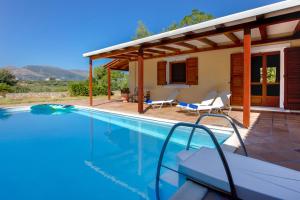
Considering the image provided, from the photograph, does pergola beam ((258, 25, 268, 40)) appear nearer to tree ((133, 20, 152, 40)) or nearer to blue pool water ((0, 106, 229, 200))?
blue pool water ((0, 106, 229, 200))

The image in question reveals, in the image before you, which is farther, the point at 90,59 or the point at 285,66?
the point at 90,59

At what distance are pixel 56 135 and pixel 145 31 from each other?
79.8 feet

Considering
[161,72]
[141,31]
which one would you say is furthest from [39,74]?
[161,72]

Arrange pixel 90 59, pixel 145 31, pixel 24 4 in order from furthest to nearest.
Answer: pixel 145 31, pixel 24 4, pixel 90 59

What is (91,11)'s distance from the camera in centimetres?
2523

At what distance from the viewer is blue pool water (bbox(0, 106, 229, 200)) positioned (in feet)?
9.14

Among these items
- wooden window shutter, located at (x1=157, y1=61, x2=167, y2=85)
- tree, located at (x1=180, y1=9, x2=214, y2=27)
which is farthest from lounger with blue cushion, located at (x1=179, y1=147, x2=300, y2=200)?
tree, located at (x1=180, y1=9, x2=214, y2=27)

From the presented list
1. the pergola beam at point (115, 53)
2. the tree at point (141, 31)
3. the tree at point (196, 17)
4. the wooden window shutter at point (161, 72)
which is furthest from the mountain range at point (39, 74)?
the wooden window shutter at point (161, 72)

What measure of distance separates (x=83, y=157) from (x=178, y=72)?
7.50 metres

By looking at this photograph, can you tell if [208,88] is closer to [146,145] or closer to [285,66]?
[285,66]

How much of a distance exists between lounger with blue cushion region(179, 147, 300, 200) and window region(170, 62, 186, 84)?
8204 mm

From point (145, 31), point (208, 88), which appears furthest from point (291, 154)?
point (145, 31)

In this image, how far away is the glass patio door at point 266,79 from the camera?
7.38 meters

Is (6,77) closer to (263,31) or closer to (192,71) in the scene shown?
(192,71)
